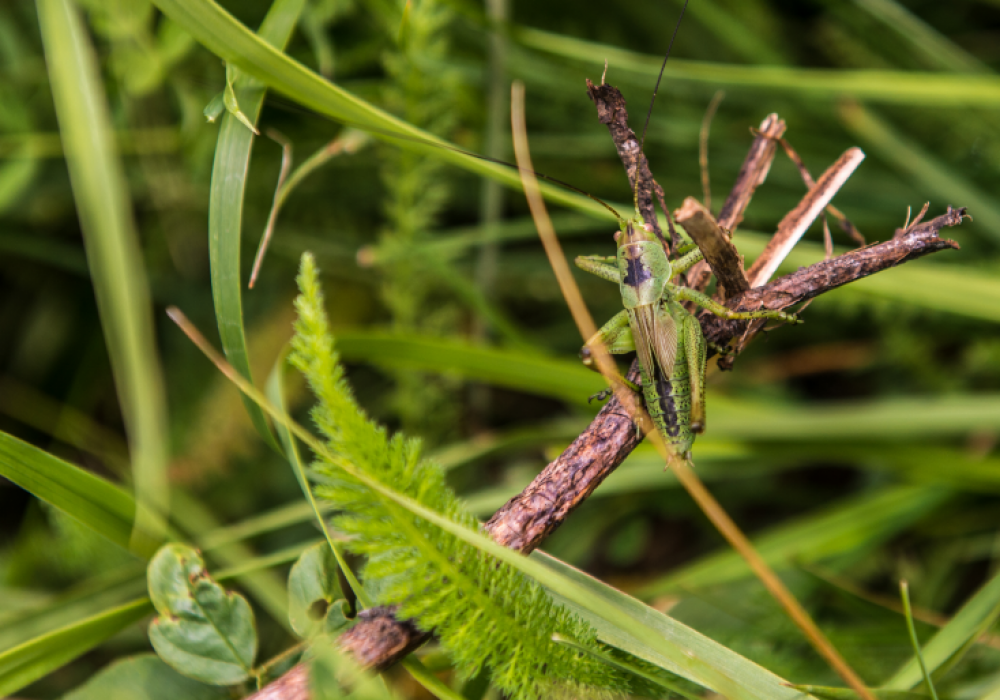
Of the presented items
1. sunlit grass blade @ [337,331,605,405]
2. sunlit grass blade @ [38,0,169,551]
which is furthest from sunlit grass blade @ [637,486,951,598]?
sunlit grass blade @ [38,0,169,551]

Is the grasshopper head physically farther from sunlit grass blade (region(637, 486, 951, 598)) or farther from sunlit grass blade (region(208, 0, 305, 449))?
sunlit grass blade (region(637, 486, 951, 598))

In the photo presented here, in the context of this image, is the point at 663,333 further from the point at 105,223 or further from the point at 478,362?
the point at 105,223

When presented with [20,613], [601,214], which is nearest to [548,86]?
[601,214]

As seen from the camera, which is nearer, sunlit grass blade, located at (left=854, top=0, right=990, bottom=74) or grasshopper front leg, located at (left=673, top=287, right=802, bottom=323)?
grasshopper front leg, located at (left=673, top=287, right=802, bottom=323)

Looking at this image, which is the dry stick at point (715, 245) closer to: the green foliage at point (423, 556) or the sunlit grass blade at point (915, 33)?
the green foliage at point (423, 556)

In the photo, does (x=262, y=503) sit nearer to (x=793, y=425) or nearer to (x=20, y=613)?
(x=20, y=613)

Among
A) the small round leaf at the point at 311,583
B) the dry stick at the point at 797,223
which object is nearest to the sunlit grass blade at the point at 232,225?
the small round leaf at the point at 311,583
